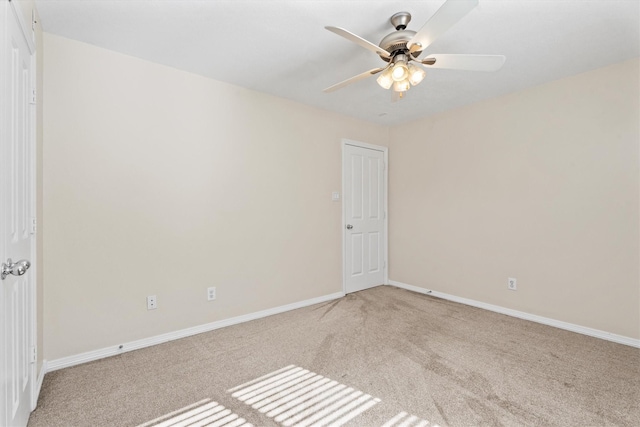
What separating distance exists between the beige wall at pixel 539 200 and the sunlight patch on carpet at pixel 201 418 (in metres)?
3.00

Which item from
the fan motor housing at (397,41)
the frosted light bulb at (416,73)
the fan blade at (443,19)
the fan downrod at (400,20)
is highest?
the fan downrod at (400,20)

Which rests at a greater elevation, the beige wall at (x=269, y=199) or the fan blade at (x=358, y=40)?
the fan blade at (x=358, y=40)

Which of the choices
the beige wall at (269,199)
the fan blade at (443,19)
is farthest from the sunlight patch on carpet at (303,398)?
the fan blade at (443,19)

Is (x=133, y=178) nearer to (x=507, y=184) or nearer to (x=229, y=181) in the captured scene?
(x=229, y=181)

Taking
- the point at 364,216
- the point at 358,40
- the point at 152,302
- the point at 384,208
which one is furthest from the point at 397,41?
the point at 384,208

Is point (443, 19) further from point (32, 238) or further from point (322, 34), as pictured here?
point (32, 238)

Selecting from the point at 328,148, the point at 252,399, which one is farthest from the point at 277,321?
the point at 328,148

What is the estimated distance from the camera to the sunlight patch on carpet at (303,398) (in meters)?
1.68

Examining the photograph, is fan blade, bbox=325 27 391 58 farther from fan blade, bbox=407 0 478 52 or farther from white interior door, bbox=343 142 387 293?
white interior door, bbox=343 142 387 293

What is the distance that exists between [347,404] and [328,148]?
2.82 m

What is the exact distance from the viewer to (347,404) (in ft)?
5.88

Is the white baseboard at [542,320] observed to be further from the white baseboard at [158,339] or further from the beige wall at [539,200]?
the white baseboard at [158,339]

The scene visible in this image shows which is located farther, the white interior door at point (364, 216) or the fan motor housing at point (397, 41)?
the white interior door at point (364, 216)

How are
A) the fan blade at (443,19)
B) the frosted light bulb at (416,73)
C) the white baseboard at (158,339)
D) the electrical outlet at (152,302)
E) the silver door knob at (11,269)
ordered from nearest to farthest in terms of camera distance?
the silver door knob at (11,269) → the fan blade at (443,19) → the frosted light bulb at (416,73) → the white baseboard at (158,339) → the electrical outlet at (152,302)
